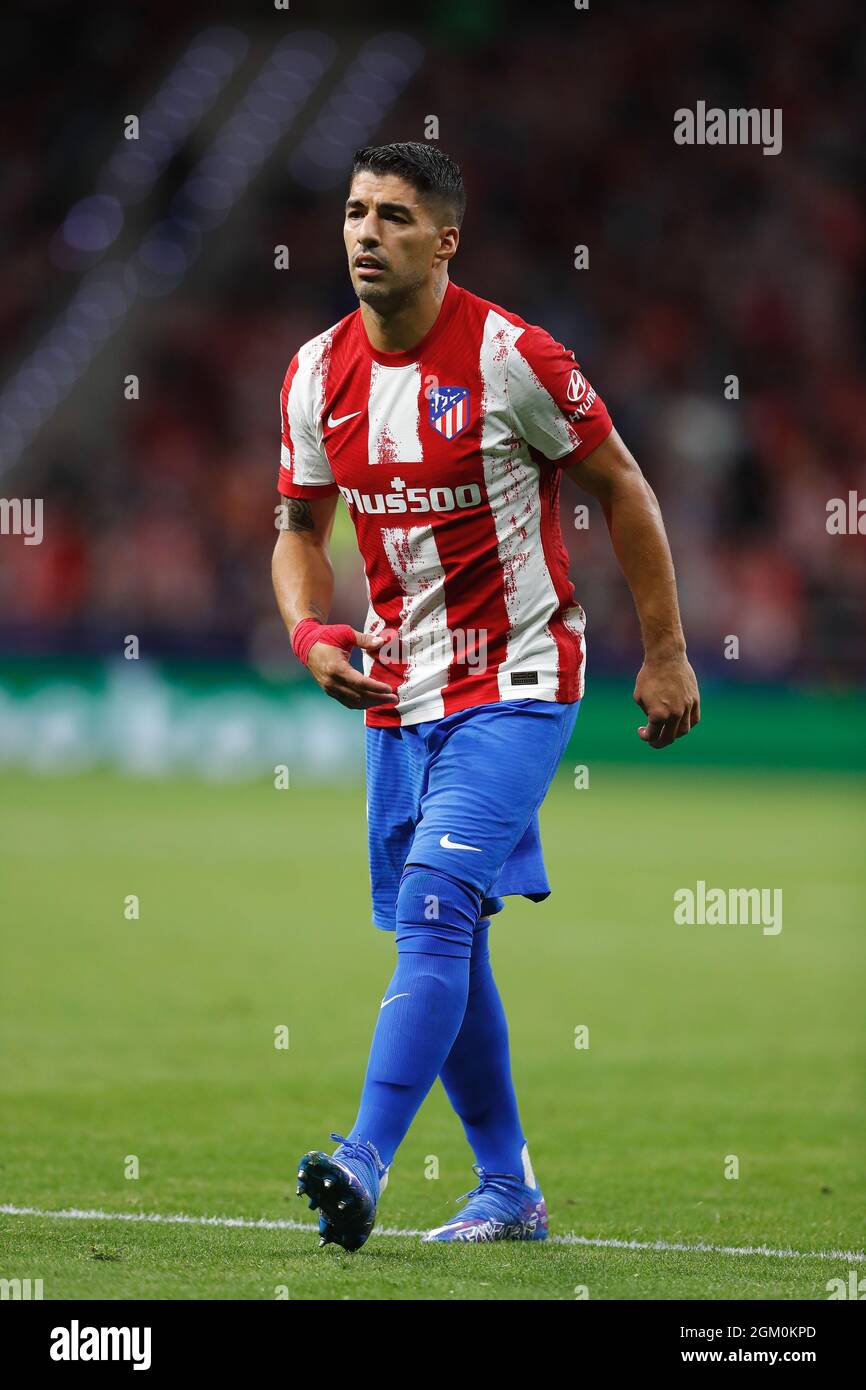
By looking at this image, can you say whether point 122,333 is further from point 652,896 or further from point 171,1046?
point 171,1046

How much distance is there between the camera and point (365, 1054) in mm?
7707

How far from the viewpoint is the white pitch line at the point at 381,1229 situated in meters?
4.75

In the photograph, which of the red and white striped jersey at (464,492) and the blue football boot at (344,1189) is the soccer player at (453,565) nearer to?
the red and white striped jersey at (464,492)

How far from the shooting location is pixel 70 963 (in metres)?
9.51

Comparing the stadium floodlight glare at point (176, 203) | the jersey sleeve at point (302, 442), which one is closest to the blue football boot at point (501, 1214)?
the jersey sleeve at point (302, 442)

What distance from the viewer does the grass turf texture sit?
4.49 m

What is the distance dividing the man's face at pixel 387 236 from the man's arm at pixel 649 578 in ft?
2.01

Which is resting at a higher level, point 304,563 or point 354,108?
point 354,108

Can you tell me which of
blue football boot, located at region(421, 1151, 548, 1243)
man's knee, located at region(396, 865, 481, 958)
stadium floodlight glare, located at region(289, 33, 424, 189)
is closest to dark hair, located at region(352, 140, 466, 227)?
man's knee, located at region(396, 865, 481, 958)

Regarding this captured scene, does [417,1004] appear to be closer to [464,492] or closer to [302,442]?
[464,492]

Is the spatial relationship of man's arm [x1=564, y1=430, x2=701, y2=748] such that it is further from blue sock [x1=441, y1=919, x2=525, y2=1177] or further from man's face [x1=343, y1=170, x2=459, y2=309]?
blue sock [x1=441, y1=919, x2=525, y2=1177]

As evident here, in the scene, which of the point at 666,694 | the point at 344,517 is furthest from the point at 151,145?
the point at 666,694

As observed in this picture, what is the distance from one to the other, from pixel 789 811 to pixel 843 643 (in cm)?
263

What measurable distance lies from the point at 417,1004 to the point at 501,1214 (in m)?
0.90
